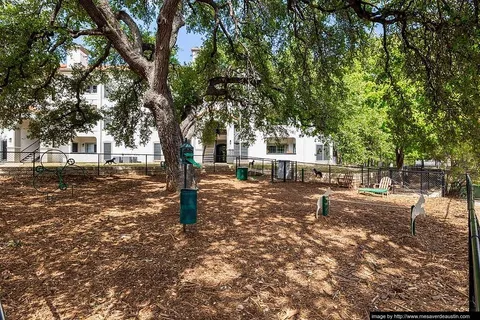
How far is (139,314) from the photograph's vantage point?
300cm

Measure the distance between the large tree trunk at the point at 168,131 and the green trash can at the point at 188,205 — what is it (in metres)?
4.29

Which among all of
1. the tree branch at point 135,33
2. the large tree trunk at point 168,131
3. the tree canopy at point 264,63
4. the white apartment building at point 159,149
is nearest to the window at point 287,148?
the white apartment building at point 159,149

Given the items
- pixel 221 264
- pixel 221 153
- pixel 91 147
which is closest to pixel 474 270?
pixel 221 264

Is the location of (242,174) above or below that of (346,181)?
above

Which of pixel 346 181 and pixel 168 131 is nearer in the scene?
pixel 168 131

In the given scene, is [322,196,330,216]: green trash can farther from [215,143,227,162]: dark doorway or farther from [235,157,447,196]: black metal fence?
[215,143,227,162]: dark doorway

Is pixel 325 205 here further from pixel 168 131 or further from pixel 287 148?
pixel 287 148

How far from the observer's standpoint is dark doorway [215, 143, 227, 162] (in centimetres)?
3553

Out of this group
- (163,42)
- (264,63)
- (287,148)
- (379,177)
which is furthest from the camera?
(287,148)

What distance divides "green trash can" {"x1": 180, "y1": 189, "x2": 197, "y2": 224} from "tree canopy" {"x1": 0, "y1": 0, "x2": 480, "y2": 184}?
439 cm

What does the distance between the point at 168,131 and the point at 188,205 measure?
15.2ft

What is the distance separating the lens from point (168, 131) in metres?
9.15

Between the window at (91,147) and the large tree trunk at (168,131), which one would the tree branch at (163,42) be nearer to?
the large tree trunk at (168,131)

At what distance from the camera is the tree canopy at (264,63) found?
6527mm
